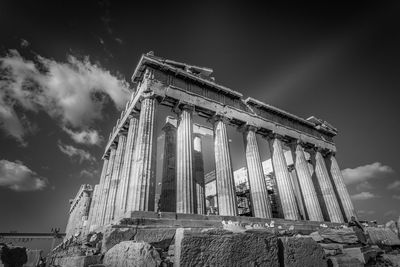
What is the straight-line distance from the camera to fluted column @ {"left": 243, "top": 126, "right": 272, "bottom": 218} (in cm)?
1531

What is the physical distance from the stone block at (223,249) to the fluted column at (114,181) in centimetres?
1377

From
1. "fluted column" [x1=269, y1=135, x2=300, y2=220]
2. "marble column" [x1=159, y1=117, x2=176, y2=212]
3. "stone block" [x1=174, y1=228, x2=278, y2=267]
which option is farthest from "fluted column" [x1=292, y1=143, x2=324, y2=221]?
"stone block" [x1=174, y1=228, x2=278, y2=267]

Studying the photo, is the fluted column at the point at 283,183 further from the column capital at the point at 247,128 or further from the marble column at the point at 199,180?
the marble column at the point at 199,180

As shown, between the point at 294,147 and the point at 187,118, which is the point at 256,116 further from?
the point at 187,118

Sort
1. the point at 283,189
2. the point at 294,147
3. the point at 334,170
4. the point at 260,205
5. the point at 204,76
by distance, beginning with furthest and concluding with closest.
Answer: the point at 334,170 < the point at 294,147 < the point at 204,76 < the point at 283,189 < the point at 260,205

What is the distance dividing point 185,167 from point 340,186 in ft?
65.4

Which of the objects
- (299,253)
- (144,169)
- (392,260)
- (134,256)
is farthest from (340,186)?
(134,256)

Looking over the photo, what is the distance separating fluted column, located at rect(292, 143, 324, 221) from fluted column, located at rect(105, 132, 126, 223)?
16789 millimetres

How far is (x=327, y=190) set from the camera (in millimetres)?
21672

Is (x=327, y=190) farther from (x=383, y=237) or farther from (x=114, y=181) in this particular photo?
(x=114, y=181)

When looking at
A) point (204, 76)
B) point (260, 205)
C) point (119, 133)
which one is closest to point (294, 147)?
point (260, 205)

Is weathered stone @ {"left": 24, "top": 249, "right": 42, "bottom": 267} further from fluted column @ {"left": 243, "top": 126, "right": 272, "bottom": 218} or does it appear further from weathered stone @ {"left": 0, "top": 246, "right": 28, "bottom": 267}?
fluted column @ {"left": 243, "top": 126, "right": 272, "bottom": 218}

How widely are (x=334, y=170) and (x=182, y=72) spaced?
68.4ft

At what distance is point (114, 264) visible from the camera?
3963mm
